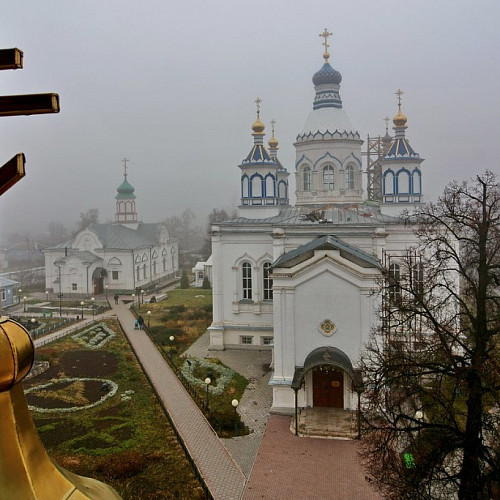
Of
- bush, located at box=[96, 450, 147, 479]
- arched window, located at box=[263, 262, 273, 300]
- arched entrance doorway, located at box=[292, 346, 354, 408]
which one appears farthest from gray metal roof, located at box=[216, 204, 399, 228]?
bush, located at box=[96, 450, 147, 479]

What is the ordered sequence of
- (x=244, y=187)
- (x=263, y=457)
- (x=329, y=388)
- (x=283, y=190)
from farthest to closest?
(x=283, y=190) → (x=244, y=187) → (x=329, y=388) → (x=263, y=457)

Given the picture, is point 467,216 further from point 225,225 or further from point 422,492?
point 225,225

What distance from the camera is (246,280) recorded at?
2289cm

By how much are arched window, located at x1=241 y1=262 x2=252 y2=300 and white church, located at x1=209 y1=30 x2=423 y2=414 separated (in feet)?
0.15

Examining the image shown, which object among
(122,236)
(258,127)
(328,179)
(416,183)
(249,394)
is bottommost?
(249,394)

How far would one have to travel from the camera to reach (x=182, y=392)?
1723cm

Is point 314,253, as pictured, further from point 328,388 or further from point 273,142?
point 273,142

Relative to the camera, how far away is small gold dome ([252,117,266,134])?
25089mm

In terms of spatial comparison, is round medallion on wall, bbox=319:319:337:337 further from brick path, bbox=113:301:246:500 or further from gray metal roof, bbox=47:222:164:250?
gray metal roof, bbox=47:222:164:250

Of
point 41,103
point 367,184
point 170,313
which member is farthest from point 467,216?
point 367,184

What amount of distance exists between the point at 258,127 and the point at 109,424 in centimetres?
1624

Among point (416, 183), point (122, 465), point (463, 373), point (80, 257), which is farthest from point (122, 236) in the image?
point (463, 373)

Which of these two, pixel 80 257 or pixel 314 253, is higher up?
pixel 314 253

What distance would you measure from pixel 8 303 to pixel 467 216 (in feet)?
108
